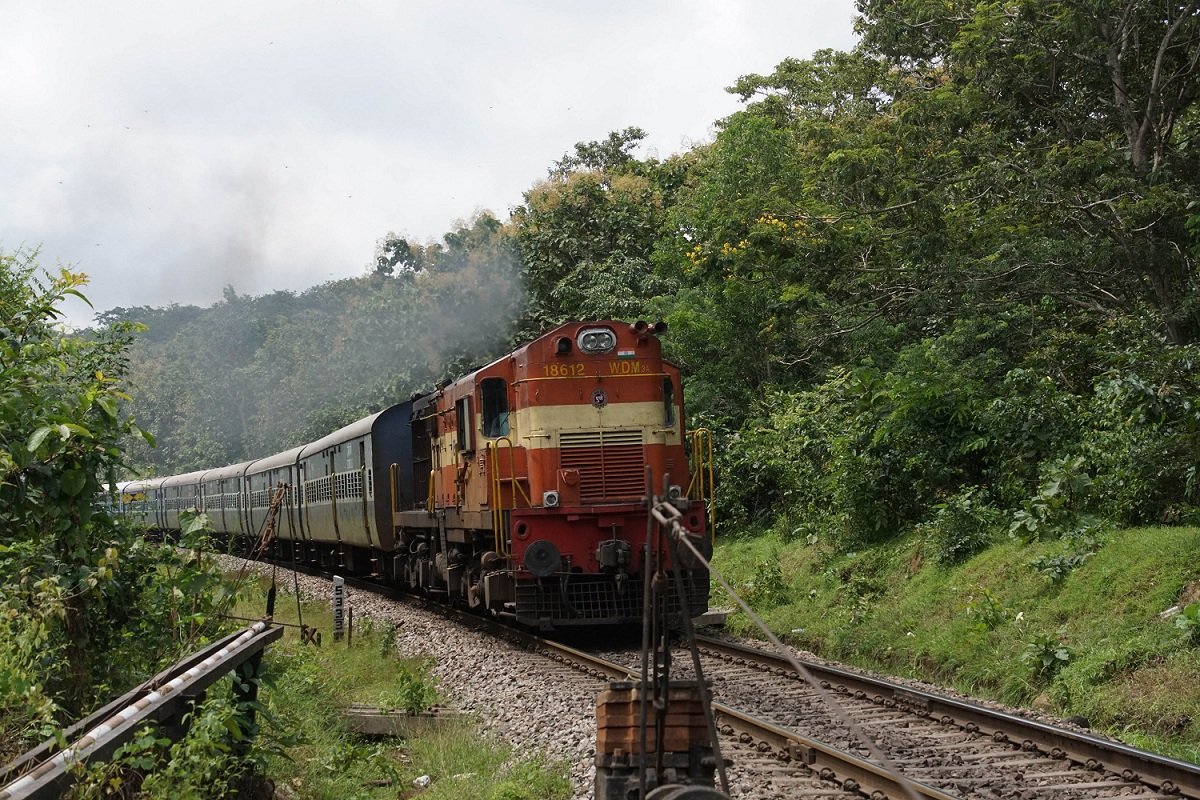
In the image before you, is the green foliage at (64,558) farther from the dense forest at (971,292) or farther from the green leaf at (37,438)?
the dense forest at (971,292)

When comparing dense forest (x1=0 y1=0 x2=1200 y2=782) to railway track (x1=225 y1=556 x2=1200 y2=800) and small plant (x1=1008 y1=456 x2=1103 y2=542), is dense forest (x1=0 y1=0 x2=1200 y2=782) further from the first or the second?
railway track (x1=225 y1=556 x2=1200 y2=800)

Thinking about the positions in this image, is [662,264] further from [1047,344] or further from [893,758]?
[893,758]

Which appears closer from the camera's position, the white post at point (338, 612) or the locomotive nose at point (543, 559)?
the locomotive nose at point (543, 559)

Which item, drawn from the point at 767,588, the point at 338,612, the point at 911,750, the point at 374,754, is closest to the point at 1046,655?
the point at 911,750

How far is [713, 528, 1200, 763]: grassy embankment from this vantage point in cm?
816

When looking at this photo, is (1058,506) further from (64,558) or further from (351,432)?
(351,432)

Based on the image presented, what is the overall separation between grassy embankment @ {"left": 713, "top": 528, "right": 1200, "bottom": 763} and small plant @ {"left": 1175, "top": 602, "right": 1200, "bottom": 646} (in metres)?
0.02

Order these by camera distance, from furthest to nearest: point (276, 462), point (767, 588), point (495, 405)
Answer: point (276, 462), point (767, 588), point (495, 405)

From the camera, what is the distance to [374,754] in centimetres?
772

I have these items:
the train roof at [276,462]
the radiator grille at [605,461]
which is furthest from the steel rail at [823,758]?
the train roof at [276,462]

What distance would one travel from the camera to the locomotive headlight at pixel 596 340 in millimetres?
11922

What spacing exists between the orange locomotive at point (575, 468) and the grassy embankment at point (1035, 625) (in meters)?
2.17

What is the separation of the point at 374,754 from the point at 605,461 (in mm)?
Answer: 4641

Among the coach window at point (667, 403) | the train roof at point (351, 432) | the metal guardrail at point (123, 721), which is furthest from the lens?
the train roof at point (351, 432)
